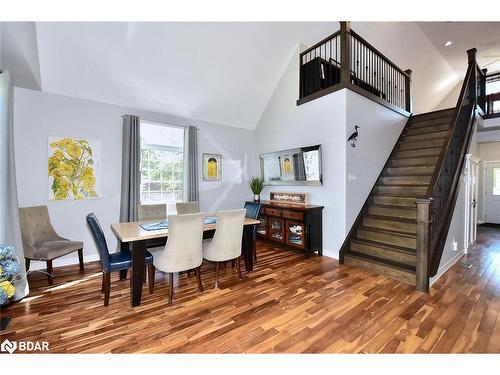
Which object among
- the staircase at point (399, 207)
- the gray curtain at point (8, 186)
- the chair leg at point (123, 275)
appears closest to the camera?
the gray curtain at point (8, 186)

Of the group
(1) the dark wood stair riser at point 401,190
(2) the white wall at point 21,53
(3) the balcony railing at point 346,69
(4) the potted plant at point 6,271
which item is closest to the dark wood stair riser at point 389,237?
(1) the dark wood stair riser at point 401,190

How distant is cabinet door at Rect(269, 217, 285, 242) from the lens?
428 centimetres

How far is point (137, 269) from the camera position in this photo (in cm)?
236

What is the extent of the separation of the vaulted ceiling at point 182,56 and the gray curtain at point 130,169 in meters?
0.48

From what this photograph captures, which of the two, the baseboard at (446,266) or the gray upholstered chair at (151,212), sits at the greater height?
the gray upholstered chair at (151,212)

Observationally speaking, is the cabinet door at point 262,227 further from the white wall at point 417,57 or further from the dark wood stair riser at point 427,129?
the white wall at point 417,57

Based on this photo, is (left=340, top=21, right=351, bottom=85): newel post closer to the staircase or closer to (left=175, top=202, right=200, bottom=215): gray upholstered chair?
the staircase

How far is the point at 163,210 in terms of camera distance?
3635mm

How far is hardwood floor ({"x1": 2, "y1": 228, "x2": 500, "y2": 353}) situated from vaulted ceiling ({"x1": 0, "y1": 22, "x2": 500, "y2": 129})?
9.41 ft

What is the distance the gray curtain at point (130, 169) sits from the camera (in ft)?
12.7

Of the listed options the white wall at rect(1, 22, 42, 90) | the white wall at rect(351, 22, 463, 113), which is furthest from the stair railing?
the white wall at rect(1, 22, 42, 90)

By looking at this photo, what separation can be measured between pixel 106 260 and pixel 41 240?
1.62m

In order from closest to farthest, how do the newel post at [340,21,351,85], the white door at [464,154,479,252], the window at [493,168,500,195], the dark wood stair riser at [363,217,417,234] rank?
the dark wood stair riser at [363,217,417,234]
the newel post at [340,21,351,85]
the white door at [464,154,479,252]
the window at [493,168,500,195]
